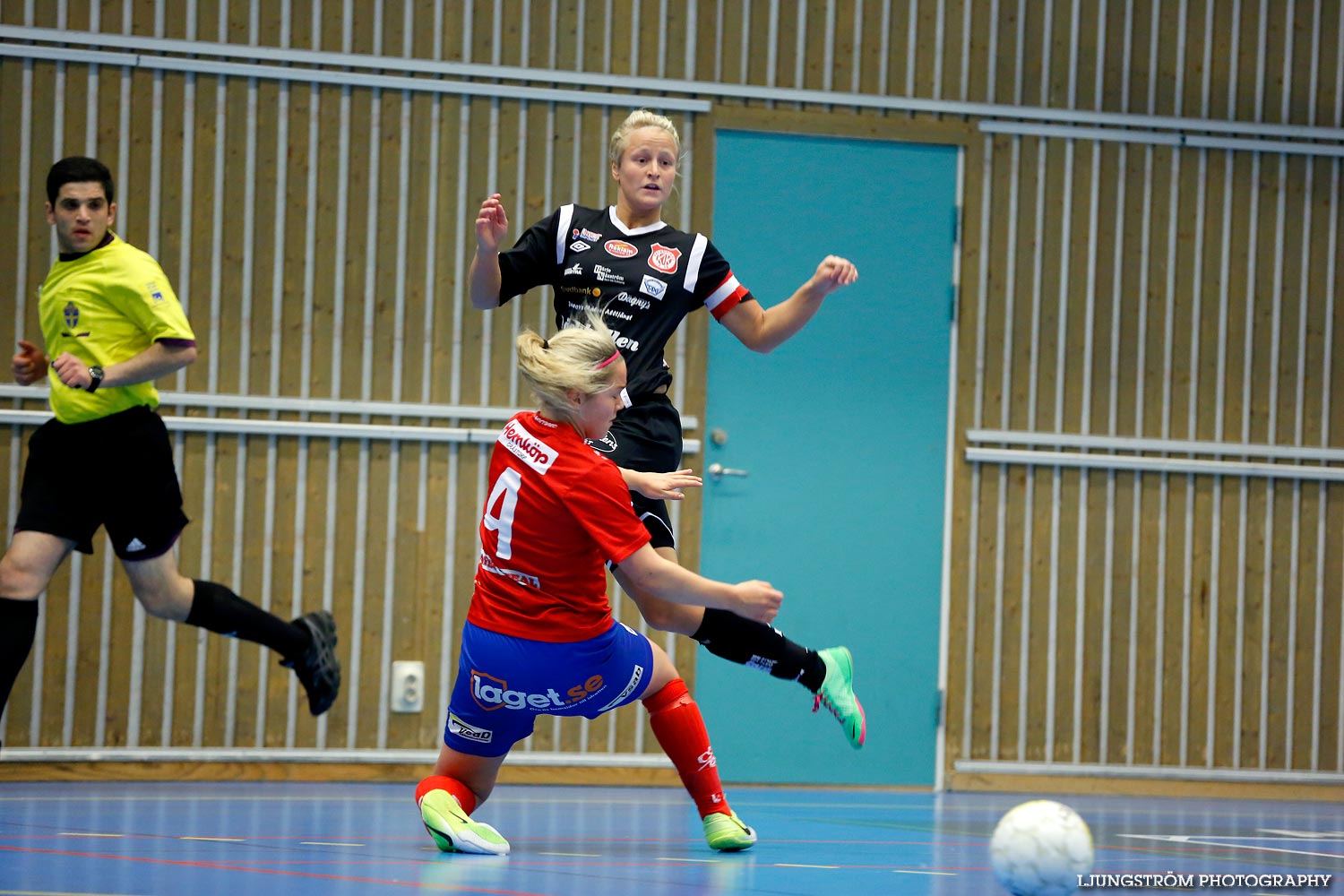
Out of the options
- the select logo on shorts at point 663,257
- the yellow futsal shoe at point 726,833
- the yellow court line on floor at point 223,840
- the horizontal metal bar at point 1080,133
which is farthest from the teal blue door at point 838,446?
the yellow court line on floor at point 223,840

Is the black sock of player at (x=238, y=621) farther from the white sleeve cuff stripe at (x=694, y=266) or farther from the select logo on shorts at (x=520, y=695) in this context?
the white sleeve cuff stripe at (x=694, y=266)

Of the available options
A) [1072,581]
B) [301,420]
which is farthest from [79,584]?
[1072,581]

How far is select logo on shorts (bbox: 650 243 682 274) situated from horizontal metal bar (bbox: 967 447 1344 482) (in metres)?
3.06

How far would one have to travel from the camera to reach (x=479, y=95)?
6.48 m

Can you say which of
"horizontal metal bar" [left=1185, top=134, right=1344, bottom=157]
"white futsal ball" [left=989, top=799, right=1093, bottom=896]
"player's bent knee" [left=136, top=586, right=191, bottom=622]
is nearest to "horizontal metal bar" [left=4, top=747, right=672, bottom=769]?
"player's bent knee" [left=136, top=586, right=191, bottom=622]

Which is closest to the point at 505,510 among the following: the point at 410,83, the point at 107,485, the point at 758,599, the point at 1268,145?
the point at 758,599

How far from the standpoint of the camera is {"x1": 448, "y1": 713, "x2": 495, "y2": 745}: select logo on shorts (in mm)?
3650

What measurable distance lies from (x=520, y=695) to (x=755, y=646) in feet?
2.30

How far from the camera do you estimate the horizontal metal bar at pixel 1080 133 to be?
6.88 m

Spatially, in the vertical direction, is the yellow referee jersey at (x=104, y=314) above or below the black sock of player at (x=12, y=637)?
above

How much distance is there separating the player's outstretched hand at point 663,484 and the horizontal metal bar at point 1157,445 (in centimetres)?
351

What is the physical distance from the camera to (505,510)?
3445 mm

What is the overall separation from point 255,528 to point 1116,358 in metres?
4.01

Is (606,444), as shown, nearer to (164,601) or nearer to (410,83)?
(164,601)
